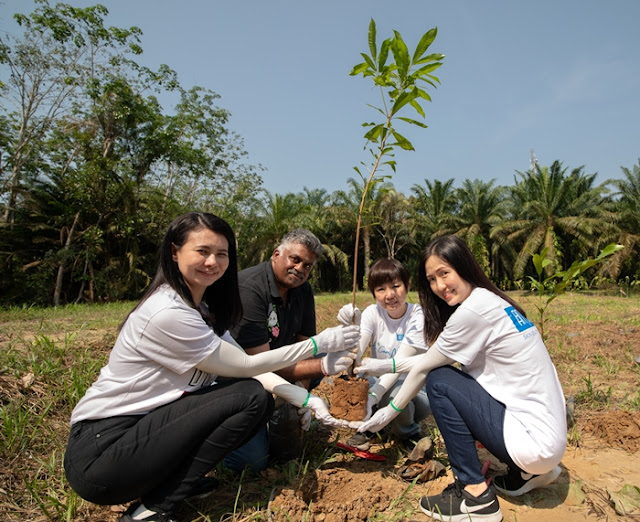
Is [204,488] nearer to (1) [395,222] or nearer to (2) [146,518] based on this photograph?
(2) [146,518]

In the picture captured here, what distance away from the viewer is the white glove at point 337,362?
223cm

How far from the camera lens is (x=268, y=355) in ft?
6.22

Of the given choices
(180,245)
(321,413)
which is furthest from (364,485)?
(180,245)

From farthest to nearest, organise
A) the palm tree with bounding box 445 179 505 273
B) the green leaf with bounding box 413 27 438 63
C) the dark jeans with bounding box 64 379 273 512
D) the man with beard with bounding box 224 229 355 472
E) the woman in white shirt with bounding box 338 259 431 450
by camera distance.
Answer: the palm tree with bounding box 445 179 505 273 < the woman in white shirt with bounding box 338 259 431 450 < the man with beard with bounding box 224 229 355 472 < the green leaf with bounding box 413 27 438 63 < the dark jeans with bounding box 64 379 273 512

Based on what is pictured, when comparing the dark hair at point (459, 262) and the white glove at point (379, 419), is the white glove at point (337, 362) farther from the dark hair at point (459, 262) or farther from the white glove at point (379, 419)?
the dark hair at point (459, 262)

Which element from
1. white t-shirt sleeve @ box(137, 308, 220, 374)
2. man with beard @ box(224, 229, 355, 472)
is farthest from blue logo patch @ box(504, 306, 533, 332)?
white t-shirt sleeve @ box(137, 308, 220, 374)

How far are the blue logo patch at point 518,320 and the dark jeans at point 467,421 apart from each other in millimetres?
340

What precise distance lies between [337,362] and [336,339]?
0.60 feet

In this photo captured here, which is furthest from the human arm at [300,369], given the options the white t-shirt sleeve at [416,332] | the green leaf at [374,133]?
Answer: the green leaf at [374,133]

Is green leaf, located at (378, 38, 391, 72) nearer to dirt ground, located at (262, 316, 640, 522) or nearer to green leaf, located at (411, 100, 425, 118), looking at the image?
green leaf, located at (411, 100, 425, 118)

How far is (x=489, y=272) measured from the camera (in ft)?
79.3

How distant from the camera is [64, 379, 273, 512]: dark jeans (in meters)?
1.54

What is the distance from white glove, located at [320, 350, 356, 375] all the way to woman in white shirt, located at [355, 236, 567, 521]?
0.37 meters

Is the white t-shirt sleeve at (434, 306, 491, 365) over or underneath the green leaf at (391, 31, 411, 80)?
underneath
